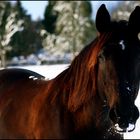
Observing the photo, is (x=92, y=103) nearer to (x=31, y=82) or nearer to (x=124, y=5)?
(x=31, y=82)

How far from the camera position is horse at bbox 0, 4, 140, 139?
10.3ft

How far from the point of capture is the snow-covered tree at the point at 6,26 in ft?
119

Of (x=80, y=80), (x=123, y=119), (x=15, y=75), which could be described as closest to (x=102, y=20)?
(x=80, y=80)

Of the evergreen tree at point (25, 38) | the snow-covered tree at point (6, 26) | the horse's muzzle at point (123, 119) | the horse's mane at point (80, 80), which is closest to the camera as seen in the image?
the horse's muzzle at point (123, 119)

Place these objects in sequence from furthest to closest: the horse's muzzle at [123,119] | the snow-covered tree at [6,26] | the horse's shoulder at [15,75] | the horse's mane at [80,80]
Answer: the snow-covered tree at [6,26] < the horse's shoulder at [15,75] < the horse's mane at [80,80] < the horse's muzzle at [123,119]

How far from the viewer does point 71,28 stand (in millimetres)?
43281

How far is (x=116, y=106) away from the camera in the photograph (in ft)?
10.0

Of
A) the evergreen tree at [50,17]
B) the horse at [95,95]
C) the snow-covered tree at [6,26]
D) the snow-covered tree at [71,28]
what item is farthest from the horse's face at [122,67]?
the evergreen tree at [50,17]

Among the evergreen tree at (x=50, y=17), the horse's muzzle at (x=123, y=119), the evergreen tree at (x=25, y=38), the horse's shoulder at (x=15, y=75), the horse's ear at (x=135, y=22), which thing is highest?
the horse's ear at (x=135, y=22)

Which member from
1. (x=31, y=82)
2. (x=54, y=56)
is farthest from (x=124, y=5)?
(x=31, y=82)

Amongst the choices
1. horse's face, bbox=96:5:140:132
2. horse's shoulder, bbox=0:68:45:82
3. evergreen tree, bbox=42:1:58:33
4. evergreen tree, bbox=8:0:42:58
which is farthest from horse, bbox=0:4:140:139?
evergreen tree, bbox=42:1:58:33

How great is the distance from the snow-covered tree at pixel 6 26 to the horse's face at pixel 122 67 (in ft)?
104

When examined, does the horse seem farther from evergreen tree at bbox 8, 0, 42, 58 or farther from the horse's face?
evergreen tree at bbox 8, 0, 42, 58

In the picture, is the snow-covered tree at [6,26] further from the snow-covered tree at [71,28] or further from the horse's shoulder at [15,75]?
the horse's shoulder at [15,75]
